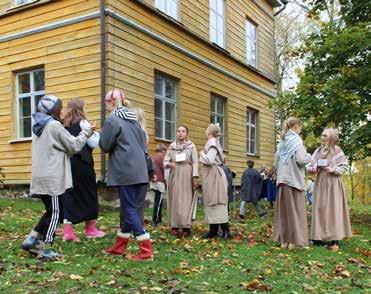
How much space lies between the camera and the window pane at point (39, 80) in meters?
13.1

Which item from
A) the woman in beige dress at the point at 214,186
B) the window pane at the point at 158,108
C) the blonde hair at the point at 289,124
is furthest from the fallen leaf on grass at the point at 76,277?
the window pane at the point at 158,108

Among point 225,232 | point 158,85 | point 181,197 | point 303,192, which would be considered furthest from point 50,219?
point 158,85

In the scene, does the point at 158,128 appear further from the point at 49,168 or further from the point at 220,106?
the point at 49,168

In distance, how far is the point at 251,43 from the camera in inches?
835

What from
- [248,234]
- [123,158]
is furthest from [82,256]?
[248,234]

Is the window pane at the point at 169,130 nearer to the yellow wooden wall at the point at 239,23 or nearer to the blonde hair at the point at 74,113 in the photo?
the yellow wooden wall at the point at 239,23

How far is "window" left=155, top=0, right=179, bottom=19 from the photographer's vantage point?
1417cm

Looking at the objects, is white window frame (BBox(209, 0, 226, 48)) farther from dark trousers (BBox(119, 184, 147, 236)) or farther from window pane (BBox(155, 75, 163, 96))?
dark trousers (BBox(119, 184, 147, 236))

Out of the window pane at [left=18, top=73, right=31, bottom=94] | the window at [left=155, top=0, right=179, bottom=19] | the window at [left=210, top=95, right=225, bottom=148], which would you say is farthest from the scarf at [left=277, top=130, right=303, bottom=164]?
the window at [left=210, top=95, right=225, bottom=148]

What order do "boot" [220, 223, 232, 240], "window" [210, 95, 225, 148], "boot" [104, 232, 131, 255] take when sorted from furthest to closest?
"window" [210, 95, 225, 148], "boot" [220, 223, 232, 240], "boot" [104, 232, 131, 255]

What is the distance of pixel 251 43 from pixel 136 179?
16460 millimetres

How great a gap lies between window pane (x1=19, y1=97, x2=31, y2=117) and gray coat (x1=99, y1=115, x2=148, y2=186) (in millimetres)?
7981

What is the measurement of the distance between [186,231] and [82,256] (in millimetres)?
2597

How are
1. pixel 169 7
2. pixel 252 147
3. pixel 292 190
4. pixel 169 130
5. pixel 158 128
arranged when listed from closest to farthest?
pixel 292 190 → pixel 158 128 → pixel 169 130 → pixel 169 7 → pixel 252 147
